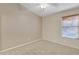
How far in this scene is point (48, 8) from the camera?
1854mm

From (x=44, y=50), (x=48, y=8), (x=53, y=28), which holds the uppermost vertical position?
(x=48, y=8)

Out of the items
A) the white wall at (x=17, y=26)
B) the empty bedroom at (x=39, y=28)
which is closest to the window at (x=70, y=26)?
the empty bedroom at (x=39, y=28)

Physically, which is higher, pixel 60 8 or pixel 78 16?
pixel 60 8

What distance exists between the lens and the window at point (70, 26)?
1.82 meters

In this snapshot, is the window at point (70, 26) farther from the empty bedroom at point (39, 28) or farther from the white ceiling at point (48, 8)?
the white ceiling at point (48, 8)

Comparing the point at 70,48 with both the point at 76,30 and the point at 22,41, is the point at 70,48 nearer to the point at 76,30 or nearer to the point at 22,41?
the point at 76,30

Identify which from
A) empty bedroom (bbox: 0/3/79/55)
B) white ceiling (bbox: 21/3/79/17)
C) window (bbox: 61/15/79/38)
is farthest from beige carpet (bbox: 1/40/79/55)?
white ceiling (bbox: 21/3/79/17)

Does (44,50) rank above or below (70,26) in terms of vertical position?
below

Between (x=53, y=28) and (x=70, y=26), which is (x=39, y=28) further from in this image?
(x=70, y=26)

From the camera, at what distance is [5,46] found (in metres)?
1.83

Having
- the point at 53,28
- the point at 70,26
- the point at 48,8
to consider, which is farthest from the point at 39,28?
the point at 70,26

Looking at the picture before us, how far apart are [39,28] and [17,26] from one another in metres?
0.30

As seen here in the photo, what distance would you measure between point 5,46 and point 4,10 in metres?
0.48
